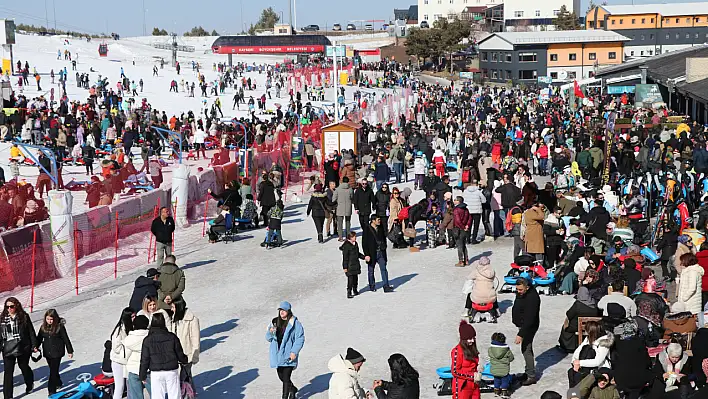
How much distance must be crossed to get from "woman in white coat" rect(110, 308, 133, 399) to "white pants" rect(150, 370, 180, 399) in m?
0.62

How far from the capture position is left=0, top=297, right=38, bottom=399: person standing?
10.5 m

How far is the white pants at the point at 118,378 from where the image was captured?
1005 cm

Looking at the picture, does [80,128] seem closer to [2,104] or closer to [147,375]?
[2,104]

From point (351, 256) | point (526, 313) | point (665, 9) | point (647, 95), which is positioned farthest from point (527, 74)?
point (526, 313)

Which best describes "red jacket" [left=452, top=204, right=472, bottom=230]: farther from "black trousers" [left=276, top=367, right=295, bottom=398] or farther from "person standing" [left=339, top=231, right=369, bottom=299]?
"black trousers" [left=276, top=367, right=295, bottom=398]

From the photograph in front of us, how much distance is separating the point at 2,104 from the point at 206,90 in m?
27.1

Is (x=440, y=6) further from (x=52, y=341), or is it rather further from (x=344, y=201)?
(x=52, y=341)

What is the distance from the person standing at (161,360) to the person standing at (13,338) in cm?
204

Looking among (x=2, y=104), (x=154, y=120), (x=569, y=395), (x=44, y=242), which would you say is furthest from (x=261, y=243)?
(x=2, y=104)

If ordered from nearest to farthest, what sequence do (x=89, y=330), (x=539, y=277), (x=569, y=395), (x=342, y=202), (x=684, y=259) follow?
(x=569, y=395), (x=684, y=259), (x=89, y=330), (x=539, y=277), (x=342, y=202)

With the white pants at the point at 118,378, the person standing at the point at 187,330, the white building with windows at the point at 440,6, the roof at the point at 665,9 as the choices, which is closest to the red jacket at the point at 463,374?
the person standing at the point at 187,330

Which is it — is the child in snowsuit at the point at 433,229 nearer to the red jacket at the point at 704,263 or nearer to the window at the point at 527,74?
the red jacket at the point at 704,263

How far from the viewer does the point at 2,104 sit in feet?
124

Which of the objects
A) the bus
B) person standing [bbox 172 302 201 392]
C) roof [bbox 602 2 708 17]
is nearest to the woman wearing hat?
person standing [bbox 172 302 201 392]
